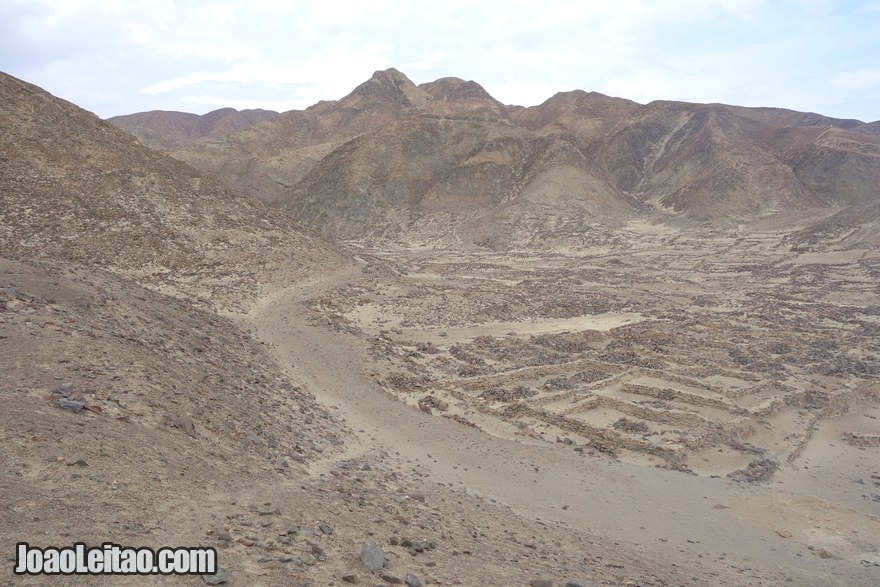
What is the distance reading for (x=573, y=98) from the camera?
109625 millimetres

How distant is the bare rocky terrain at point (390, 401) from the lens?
21.4ft

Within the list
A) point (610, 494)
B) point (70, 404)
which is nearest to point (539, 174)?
point (610, 494)

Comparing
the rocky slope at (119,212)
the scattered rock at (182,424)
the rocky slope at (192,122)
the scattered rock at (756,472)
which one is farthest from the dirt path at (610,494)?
the rocky slope at (192,122)

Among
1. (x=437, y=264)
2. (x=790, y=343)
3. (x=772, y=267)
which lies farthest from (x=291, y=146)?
(x=790, y=343)

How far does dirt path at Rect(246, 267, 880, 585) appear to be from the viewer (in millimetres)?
9023

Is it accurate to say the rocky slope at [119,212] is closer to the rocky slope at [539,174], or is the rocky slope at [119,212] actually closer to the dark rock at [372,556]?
the dark rock at [372,556]

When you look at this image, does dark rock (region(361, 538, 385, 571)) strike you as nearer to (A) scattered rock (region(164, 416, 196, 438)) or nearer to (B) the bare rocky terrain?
(B) the bare rocky terrain

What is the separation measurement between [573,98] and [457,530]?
11169 centimetres

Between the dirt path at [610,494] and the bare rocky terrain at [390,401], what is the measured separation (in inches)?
2.7

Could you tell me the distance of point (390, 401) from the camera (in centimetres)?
1506

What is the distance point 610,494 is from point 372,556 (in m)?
6.68

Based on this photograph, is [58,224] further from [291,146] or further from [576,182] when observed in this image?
[291,146]

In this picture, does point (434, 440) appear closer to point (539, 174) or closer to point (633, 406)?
point (633, 406)

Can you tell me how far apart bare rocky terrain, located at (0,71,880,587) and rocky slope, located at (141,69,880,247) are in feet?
78.9
